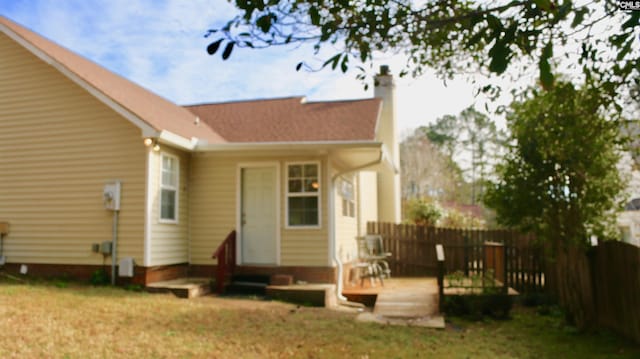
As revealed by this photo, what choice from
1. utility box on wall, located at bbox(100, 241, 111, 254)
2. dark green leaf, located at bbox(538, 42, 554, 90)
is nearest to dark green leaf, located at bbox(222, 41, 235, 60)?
dark green leaf, located at bbox(538, 42, 554, 90)

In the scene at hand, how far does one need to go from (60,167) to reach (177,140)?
2393mm

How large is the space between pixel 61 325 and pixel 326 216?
215 inches

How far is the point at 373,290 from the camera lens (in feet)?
35.3

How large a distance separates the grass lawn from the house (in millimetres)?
1446

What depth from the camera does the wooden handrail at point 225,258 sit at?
32.2 ft

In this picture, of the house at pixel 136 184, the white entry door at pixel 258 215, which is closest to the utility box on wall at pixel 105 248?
the house at pixel 136 184

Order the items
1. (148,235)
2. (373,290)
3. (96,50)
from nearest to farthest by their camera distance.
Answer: (148,235), (373,290), (96,50)

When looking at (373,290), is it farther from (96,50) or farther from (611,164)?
(96,50)

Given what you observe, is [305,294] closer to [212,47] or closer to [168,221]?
[168,221]

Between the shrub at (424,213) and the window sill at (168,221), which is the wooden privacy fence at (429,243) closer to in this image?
the shrub at (424,213)

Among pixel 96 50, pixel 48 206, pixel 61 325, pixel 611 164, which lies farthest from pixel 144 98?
pixel 611 164

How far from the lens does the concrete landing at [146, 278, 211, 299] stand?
891 cm

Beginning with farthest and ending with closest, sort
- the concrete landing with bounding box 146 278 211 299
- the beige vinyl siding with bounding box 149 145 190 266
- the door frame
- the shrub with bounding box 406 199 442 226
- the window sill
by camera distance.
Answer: the shrub with bounding box 406 199 442 226
the door frame
the window sill
the beige vinyl siding with bounding box 149 145 190 266
the concrete landing with bounding box 146 278 211 299

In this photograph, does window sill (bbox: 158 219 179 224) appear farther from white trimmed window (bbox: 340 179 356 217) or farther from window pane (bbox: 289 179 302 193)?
white trimmed window (bbox: 340 179 356 217)
